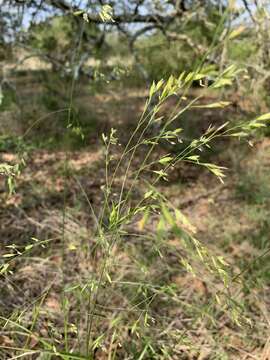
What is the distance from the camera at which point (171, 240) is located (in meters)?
3.08

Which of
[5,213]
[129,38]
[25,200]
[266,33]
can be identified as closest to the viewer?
[5,213]

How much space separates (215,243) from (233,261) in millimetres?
291

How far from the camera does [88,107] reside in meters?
6.94

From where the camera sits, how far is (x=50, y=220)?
3033 millimetres

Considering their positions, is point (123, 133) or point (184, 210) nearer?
point (184, 210)

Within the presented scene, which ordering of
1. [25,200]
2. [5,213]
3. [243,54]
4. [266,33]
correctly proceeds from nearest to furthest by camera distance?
[5,213]
[25,200]
[266,33]
[243,54]

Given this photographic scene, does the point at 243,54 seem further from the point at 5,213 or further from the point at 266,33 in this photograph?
the point at 5,213

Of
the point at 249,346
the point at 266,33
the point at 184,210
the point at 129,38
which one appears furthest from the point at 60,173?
the point at 249,346

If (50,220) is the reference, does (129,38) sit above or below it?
above

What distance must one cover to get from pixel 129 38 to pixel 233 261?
126 inches

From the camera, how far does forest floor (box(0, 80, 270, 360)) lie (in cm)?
189

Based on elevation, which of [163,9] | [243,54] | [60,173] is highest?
[163,9]

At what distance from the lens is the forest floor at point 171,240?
1891 mm

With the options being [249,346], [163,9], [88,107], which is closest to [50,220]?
[249,346]
